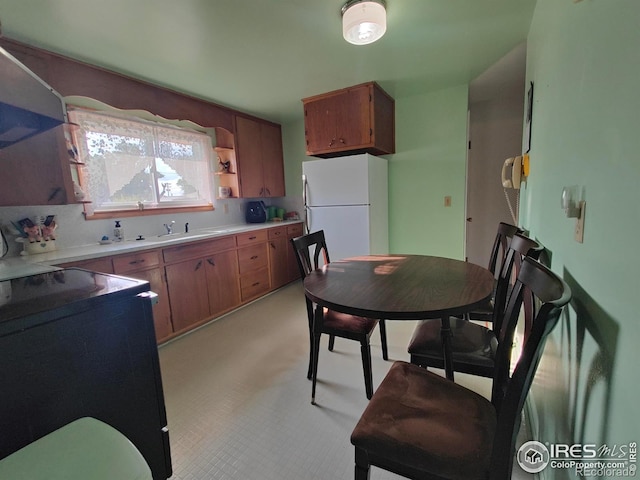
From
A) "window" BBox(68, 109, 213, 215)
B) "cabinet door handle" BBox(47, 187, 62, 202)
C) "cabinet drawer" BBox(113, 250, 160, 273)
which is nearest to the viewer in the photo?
"cabinet door handle" BBox(47, 187, 62, 202)

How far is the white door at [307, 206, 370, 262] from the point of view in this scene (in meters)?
3.00

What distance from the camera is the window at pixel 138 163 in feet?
8.06

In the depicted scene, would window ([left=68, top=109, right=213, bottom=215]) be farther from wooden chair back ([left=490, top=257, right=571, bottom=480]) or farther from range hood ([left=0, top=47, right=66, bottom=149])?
wooden chair back ([left=490, top=257, right=571, bottom=480])

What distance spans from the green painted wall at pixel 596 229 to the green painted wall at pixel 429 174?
2046 mm

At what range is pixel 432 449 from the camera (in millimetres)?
792

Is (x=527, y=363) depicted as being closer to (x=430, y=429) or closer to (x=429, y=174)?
(x=430, y=429)

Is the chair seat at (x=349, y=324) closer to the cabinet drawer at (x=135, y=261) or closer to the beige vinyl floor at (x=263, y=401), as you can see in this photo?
the beige vinyl floor at (x=263, y=401)

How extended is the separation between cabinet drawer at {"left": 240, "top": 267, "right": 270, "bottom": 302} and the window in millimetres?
1079

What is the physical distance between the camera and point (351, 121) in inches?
118

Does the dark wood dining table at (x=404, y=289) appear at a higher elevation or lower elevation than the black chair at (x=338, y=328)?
higher

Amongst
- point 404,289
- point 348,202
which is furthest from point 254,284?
point 404,289

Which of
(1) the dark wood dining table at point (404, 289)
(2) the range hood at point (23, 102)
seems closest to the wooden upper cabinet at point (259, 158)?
(2) the range hood at point (23, 102)

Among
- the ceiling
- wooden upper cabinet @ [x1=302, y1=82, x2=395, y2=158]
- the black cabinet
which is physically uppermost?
the ceiling

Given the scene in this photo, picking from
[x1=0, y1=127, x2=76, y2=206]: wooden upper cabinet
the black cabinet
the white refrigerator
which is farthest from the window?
the black cabinet
